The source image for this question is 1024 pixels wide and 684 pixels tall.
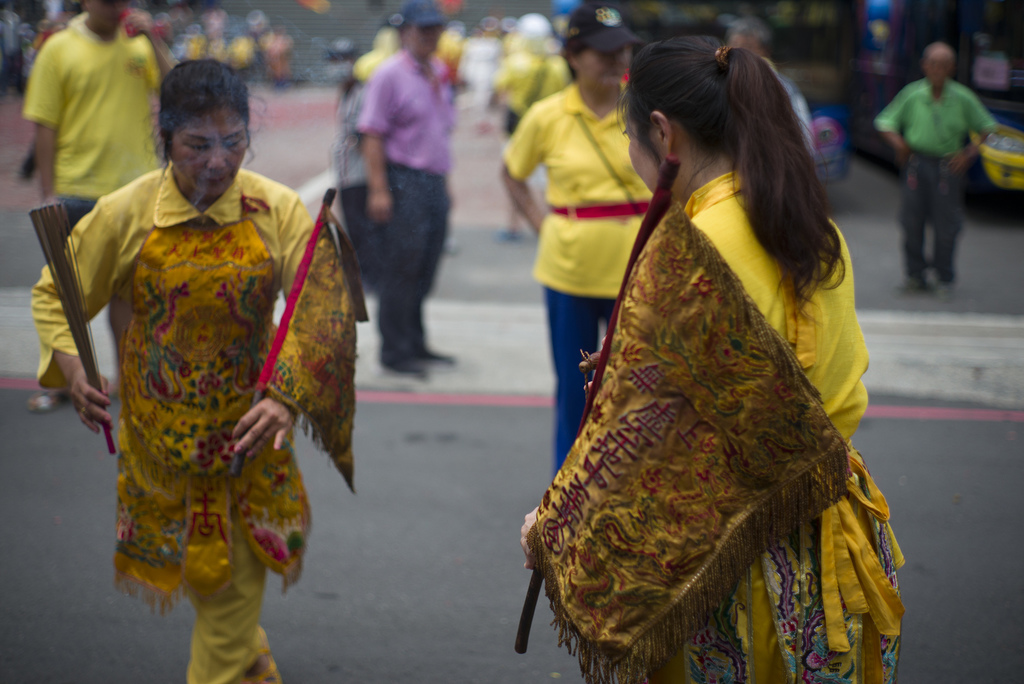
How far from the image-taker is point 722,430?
4.43 feet

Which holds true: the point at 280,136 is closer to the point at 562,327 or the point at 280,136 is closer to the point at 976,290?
the point at 976,290

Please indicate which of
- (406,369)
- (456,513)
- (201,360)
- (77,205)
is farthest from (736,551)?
(406,369)

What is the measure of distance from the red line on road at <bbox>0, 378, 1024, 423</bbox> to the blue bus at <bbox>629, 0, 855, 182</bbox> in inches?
300

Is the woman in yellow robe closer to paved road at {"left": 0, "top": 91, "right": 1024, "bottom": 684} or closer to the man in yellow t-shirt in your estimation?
paved road at {"left": 0, "top": 91, "right": 1024, "bottom": 684}

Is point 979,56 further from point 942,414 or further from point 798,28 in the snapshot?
point 942,414

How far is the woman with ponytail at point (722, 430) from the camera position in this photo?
4.35 ft

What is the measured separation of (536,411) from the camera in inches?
197

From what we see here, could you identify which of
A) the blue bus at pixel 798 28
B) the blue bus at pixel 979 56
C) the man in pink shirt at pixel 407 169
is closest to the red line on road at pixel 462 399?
the man in pink shirt at pixel 407 169

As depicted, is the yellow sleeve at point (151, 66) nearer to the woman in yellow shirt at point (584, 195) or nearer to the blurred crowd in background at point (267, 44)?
the blurred crowd in background at point (267, 44)

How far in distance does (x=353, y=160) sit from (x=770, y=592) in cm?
456

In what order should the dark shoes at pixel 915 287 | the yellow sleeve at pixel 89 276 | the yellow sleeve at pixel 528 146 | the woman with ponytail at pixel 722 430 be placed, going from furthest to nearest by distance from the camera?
the dark shoes at pixel 915 287, the yellow sleeve at pixel 528 146, the yellow sleeve at pixel 89 276, the woman with ponytail at pixel 722 430

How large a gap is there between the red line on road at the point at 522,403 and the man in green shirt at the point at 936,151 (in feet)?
7.76

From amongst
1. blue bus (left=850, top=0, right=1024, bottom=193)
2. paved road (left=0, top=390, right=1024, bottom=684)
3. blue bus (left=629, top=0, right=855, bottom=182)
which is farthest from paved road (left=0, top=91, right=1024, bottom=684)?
blue bus (left=629, top=0, right=855, bottom=182)

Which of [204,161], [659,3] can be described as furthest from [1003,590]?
[659,3]
